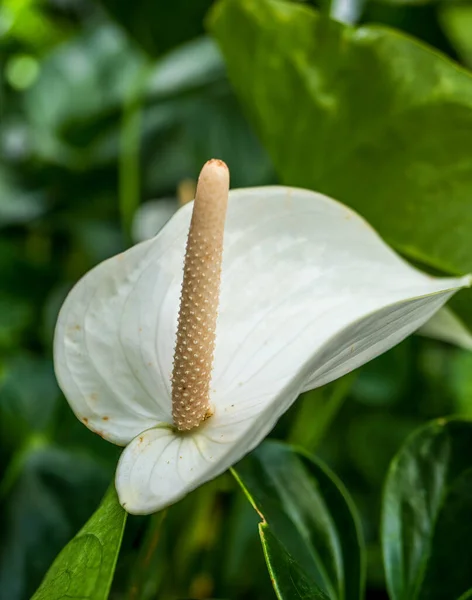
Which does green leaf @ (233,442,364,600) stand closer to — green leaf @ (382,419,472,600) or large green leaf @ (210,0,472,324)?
green leaf @ (382,419,472,600)

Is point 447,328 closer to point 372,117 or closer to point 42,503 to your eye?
point 372,117

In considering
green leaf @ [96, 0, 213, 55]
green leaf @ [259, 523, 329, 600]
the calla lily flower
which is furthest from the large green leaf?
green leaf @ [96, 0, 213, 55]

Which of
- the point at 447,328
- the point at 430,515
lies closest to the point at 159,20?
the point at 447,328

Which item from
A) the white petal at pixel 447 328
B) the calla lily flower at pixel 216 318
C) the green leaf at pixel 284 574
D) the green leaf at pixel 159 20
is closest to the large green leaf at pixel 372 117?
the white petal at pixel 447 328

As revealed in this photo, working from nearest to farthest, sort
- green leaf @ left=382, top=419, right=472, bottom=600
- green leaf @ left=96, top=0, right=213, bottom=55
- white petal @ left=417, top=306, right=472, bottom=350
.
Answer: green leaf @ left=382, top=419, right=472, bottom=600
white petal @ left=417, top=306, right=472, bottom=350
green leaf @ left=96, top=0, right=213, bottom=55

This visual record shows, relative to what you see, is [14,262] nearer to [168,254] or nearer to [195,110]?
[195,110]

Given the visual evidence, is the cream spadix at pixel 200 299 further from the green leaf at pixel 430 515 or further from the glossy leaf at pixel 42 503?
the glossy leaf at pixel 42 503

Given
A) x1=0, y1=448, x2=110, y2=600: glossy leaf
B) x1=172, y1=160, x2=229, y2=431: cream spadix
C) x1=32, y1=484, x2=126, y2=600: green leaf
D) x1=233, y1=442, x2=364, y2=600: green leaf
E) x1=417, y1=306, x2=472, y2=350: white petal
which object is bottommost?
x1=0, y1=448, x2=110, y2=600: glossy leaf
